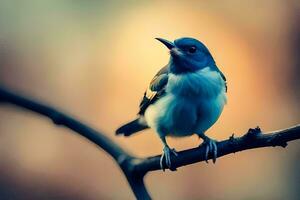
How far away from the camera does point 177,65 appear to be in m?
0.55

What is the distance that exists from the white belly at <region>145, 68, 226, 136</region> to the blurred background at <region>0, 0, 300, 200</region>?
12 centimetres

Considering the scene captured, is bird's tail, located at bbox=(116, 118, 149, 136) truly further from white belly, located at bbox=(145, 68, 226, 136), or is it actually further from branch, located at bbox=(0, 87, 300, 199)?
branch, located at bbox=(0, 87, 300, 199)

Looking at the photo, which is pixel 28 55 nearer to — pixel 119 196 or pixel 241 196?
pixel 119 196

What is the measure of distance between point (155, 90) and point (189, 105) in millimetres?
50

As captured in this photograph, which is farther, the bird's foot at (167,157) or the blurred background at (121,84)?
the blurred background at (121,84)

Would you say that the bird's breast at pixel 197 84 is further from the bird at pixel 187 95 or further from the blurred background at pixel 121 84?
the blurred background at pixel 121 84

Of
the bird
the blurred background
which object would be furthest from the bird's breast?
the blurred background

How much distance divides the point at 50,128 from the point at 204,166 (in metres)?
0.21

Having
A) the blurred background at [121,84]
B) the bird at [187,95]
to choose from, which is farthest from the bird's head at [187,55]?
the blurred background at [121,84]

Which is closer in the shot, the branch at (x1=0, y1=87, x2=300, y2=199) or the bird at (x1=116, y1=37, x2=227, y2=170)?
the branch at (x1=0, y1=87, x2=300, y2=199)

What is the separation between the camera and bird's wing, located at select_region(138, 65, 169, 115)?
0.56 meters

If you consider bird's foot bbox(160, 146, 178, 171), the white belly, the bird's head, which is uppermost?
the bird's head

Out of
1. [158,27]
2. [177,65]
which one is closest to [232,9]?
[158,27]

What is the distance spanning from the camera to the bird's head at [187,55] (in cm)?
52
